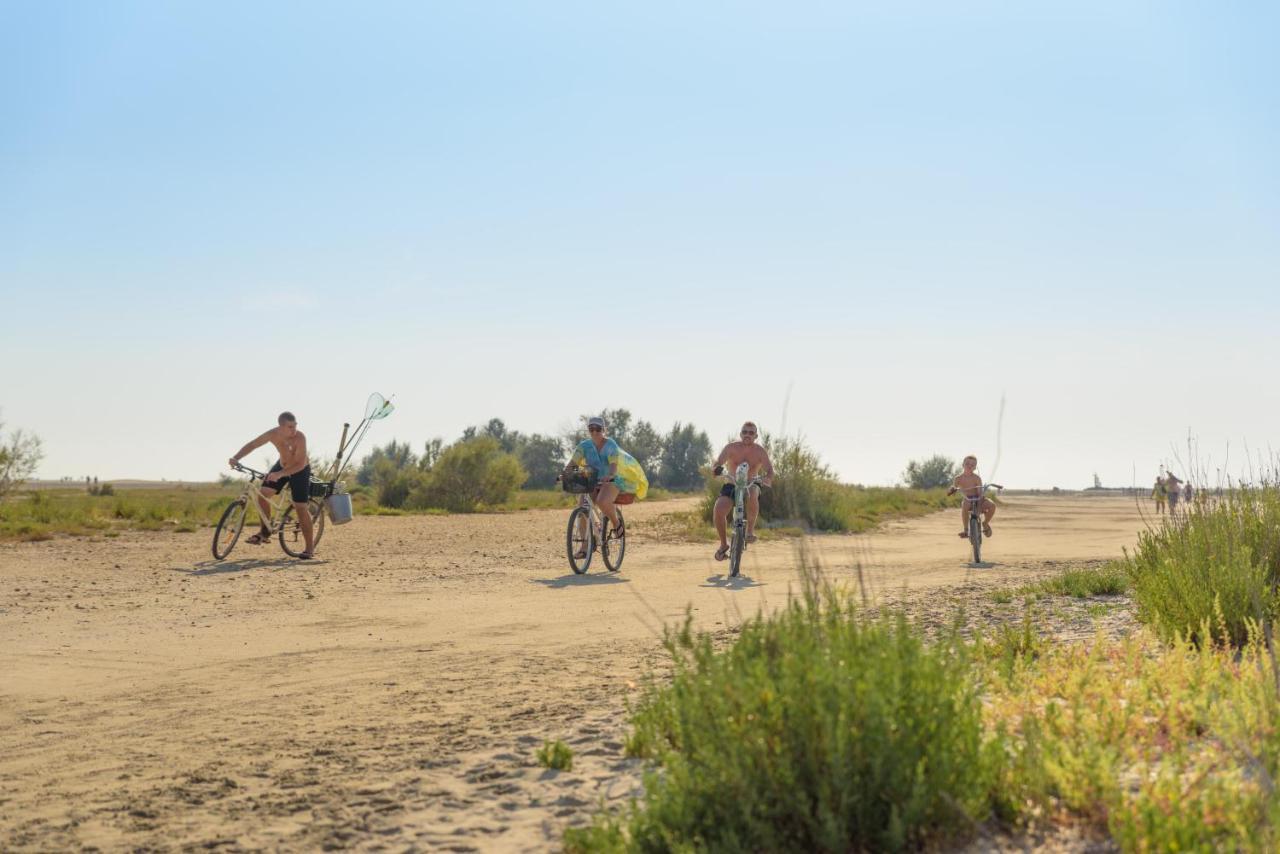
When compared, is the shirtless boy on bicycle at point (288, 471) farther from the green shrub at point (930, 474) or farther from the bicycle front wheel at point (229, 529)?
the green shrub at point (930, 474)

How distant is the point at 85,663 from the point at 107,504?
23577 millimetres

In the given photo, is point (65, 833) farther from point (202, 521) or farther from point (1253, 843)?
point (202, 521)

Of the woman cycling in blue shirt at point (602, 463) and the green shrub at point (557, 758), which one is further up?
the woman cycling in blue shirt at point (602, 463)

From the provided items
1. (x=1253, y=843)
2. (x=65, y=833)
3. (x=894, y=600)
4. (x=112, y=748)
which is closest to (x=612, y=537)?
(x=894, y=600)

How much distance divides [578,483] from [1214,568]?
356 inches

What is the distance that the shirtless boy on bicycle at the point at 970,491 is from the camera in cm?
1959

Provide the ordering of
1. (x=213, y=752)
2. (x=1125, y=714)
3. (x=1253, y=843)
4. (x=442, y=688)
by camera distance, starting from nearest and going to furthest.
A: (x=1253, y=843) → (x=1125, y=714) → (x=213, y=752) → (x=442, y=688)

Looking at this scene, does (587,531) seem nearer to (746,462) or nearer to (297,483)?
(746,462)

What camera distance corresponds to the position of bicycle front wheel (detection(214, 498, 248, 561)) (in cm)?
1838

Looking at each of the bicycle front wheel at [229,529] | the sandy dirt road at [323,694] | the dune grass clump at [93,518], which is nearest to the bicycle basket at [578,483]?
the sandy dirt road at [323,694]

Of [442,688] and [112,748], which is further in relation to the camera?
[442,688]

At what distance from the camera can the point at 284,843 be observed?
4996mm

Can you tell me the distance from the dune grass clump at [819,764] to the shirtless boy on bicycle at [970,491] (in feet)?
48.0

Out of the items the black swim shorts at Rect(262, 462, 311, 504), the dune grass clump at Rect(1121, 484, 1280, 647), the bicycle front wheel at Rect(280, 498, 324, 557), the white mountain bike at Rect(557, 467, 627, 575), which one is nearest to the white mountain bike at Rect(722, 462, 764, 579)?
the white mountain bike at Rect(557, 467, 627, 575)
